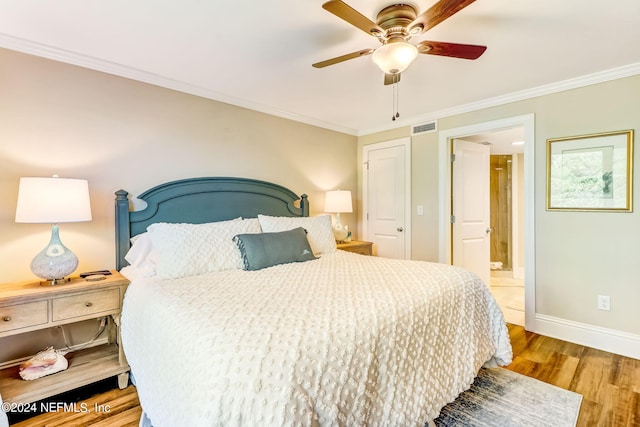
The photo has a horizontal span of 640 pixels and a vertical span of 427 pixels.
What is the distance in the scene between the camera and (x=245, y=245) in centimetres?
227

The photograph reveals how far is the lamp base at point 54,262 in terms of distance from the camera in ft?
6.05

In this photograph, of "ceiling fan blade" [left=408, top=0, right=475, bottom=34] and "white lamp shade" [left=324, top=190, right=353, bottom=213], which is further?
"white lamp shade" [left=324, top=190, right=353, bottom=213]

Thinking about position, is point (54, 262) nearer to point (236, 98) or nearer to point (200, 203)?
point (200, 203)

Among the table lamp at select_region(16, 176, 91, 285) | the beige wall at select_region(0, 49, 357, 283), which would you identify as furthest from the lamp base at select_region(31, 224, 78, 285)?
the beige wall at select_region(0, 49, 357, 283)

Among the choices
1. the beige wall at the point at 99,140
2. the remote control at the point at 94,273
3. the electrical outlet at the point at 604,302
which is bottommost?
the electrical outlet at the point at 604,302

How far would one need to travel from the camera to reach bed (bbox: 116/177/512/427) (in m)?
0.98

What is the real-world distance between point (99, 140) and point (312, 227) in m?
1.89

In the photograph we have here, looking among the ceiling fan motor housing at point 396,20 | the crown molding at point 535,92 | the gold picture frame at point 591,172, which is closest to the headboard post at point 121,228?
the ceiling fan motor housing at point 396,20

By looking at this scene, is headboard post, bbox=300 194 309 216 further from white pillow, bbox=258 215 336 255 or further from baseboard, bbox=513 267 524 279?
baseboard, bbox=513 267 524 279

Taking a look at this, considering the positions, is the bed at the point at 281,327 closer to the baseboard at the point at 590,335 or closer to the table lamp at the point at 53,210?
the table lamp at the point at 53,210

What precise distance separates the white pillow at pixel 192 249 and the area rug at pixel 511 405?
170 centimetres

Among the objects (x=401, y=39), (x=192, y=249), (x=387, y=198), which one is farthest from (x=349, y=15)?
(x=387, y=198)

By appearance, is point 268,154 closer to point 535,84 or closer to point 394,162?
point 394,162

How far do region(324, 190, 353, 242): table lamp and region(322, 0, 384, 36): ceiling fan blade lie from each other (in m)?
2.24
